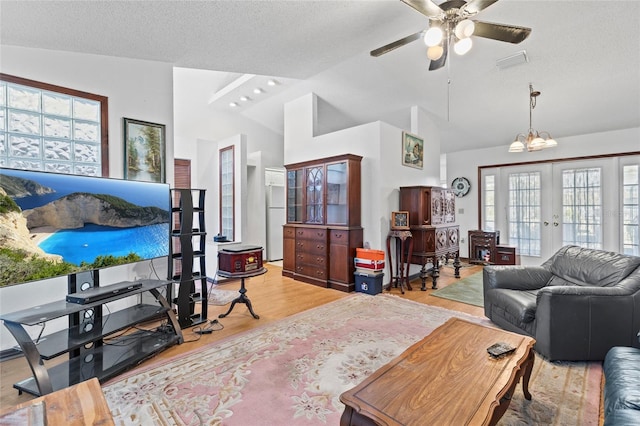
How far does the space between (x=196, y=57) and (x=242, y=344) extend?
306 cm

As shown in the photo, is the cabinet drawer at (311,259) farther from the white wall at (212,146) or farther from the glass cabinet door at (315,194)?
the white wall at (212,146)

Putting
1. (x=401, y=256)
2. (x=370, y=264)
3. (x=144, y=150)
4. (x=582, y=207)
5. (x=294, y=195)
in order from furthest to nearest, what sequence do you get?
(x=582, y=207) → (x=294, y=195) → (x=401, y=256) → (x=370, y=264) → (x=144, y=150)

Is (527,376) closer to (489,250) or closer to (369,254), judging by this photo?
(369,254)

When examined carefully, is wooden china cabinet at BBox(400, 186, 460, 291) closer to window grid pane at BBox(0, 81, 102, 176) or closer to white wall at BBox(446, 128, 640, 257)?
white wall at BBox(446, 128, 640, 257)

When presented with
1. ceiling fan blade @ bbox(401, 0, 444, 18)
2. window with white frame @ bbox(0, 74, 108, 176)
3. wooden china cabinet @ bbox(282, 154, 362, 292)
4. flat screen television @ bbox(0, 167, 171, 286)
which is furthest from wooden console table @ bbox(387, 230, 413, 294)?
window with white frame @ bbox(0, 74, 108, 176)

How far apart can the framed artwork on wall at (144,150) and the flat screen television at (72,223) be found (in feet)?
1.93

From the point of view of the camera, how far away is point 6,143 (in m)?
2.32

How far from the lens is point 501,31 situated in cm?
219

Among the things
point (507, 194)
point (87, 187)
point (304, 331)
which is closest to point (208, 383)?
point (304, 331)

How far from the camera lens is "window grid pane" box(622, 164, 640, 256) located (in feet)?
15.9

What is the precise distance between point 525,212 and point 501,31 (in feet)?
16.7

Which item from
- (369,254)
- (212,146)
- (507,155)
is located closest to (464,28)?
(369,254)

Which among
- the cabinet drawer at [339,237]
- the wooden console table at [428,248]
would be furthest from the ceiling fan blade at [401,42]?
the wooden console table at [428,248]

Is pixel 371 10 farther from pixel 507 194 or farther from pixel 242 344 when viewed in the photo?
pixel 507 194
